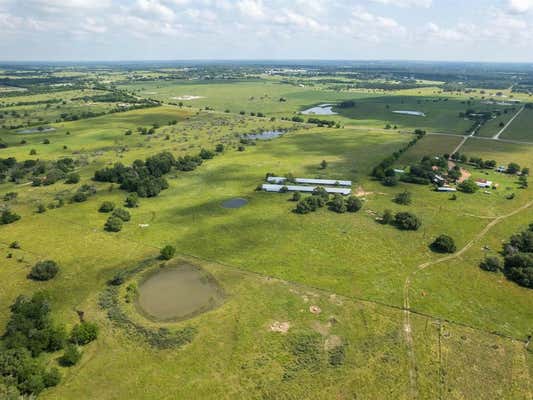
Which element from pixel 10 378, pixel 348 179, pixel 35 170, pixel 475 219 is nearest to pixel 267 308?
pixel 10 378

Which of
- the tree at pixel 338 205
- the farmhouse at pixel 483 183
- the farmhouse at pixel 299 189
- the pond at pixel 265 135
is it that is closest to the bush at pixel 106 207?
the farmhouse at pixel 299 189

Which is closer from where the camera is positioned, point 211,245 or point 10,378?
point 10,378

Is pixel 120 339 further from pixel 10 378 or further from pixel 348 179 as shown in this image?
pixel 348 179

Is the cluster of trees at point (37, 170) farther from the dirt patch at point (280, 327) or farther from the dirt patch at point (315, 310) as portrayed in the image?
A: the dirt patch at point (315, 310)

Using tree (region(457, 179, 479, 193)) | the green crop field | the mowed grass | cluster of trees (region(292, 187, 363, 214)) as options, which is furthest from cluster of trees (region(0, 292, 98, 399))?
the mowed grass

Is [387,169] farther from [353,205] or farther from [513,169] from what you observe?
[513,169]

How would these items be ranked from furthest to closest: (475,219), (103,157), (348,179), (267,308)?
(103,157) → (348,179) → (475,219) → (267,308)

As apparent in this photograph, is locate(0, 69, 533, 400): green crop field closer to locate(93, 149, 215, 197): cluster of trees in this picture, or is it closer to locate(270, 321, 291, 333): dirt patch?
locate(270, 321, 291, 333): dirt patch
